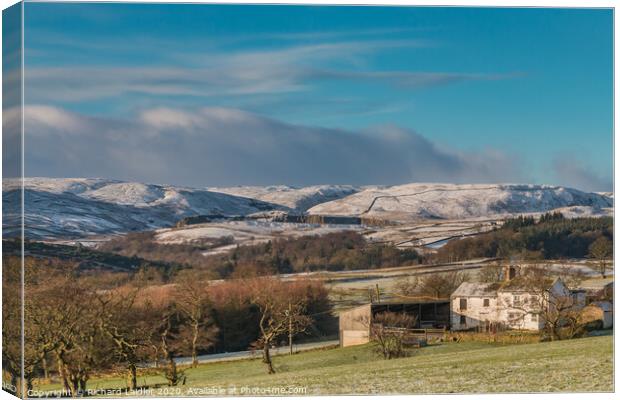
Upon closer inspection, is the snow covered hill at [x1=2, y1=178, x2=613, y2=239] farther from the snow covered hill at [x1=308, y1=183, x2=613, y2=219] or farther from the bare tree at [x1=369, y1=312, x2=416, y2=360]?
the bare tree at [x1=369, y1=312, x2=416, y2=360]

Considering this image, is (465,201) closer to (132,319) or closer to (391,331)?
(391,331)

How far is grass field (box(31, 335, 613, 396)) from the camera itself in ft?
66.5

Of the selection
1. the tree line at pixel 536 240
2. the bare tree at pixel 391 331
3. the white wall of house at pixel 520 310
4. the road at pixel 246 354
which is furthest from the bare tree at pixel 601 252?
the road at pixel 246 354

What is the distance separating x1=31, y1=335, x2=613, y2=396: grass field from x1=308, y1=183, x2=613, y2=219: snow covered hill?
210 centimetres

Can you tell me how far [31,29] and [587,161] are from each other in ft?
28.4

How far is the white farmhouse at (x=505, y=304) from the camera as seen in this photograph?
21.6 m

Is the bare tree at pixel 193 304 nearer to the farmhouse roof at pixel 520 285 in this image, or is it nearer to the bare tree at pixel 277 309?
the bare tree at pixel 277 309

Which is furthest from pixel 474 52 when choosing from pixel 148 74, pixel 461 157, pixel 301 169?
pixel 148 74

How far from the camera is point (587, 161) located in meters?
21.5

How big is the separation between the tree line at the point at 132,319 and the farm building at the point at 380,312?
0.34 meters

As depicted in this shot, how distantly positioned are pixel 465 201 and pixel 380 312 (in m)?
2.22

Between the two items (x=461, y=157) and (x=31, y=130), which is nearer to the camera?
(x=31, y=130)

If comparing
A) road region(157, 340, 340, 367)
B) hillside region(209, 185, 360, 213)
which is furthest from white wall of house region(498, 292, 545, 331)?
hillside region(209, 185, 360, 213)

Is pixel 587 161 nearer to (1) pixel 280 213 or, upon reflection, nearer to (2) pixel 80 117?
(1) pixel 280 213
